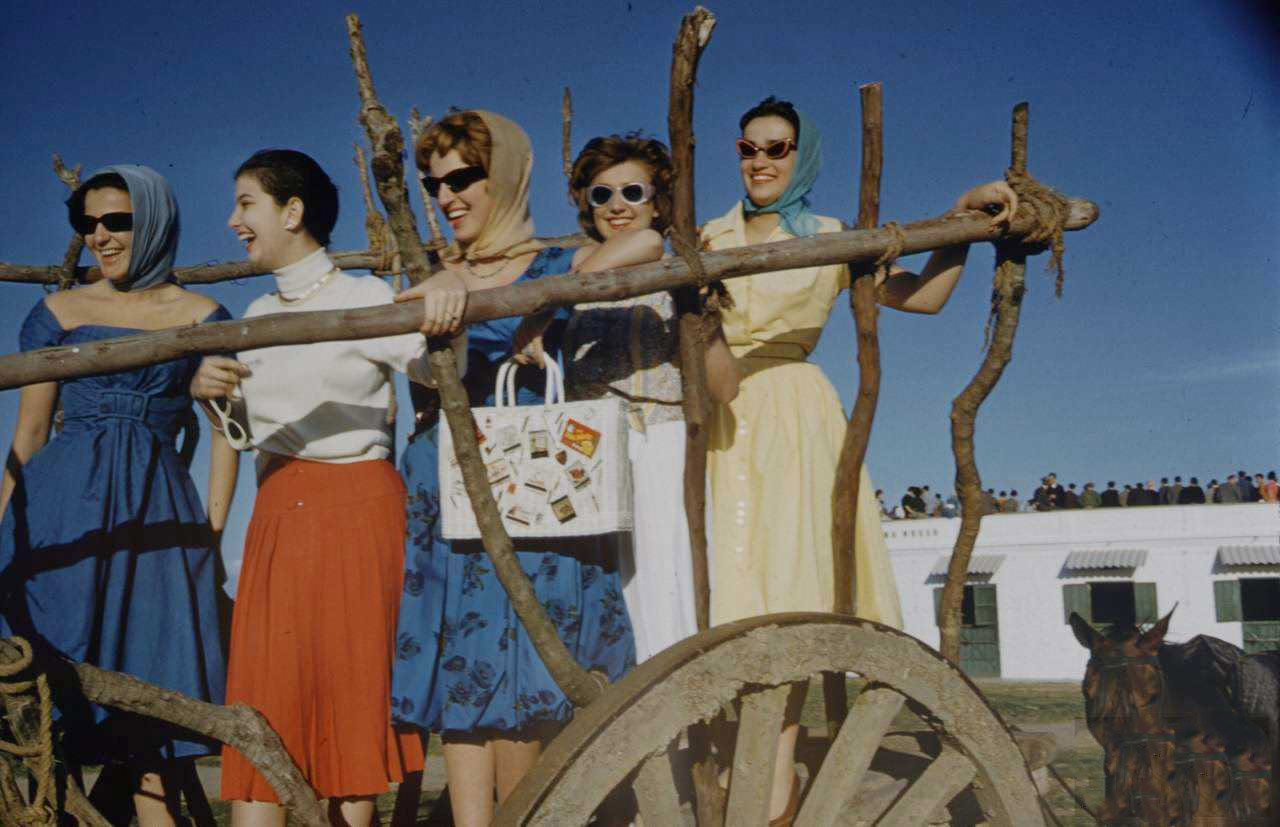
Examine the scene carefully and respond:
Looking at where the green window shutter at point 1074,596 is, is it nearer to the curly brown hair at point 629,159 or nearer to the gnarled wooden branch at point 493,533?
the curly brown hair at point 629,159

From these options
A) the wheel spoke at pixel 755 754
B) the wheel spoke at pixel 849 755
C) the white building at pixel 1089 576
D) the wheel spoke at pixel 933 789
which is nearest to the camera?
the wheel spoke at pixel 755 754

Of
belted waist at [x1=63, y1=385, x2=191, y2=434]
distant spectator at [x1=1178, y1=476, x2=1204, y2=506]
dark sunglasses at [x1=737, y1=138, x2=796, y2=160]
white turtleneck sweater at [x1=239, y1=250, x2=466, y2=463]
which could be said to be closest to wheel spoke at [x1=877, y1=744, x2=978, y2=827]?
white turtleneck sweater at [x1=239, y1=250, x2=466, y2=463]

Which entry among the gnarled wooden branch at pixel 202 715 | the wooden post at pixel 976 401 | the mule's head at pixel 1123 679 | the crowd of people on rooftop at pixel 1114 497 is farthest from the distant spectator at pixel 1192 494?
the gnarled wooden branch at pixel 202 715

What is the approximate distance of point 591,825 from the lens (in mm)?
2707

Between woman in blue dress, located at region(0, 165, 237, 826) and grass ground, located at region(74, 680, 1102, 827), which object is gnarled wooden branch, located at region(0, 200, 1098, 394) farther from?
grass ground, located at region(74, 680, 1102, 827)

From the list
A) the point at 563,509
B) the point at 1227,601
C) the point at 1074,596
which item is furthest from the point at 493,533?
the point at 1074,596

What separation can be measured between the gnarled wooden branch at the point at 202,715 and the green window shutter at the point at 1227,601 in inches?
1032

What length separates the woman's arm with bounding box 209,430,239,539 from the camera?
3342 mm

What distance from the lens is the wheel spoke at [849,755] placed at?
257 cm

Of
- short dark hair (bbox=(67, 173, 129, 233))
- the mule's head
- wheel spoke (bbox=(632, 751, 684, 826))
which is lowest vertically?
the mule's head

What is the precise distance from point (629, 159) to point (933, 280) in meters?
0.87

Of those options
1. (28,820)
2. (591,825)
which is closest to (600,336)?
(591,825)

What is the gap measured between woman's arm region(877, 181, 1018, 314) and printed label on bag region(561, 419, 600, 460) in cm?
91

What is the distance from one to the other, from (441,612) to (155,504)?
3.15 feet
